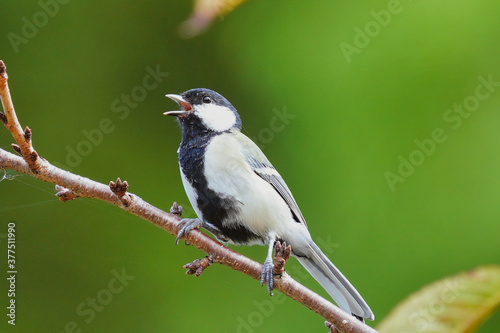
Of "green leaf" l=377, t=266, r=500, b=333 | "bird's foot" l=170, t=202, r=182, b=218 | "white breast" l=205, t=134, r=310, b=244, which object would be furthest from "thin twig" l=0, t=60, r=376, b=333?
"green leaf" l=377, t=266, r=500, b=333

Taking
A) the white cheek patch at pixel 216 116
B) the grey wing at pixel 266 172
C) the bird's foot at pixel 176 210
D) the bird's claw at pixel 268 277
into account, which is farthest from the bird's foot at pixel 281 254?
the white cheek patch at pixel 216 116

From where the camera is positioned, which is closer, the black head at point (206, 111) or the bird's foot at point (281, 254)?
the bird's foot at point (281, 254)

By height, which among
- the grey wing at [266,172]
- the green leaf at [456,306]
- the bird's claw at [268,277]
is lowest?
the bird's claw at [268,277]

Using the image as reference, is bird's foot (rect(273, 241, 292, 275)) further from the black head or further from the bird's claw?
the black head

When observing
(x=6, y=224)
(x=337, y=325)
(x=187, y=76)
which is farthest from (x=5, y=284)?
(x=337, y=325)

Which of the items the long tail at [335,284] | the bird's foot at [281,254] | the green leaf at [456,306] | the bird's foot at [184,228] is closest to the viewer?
the green leaf at [456,306]

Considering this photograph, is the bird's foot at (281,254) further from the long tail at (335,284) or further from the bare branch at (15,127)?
the bare branch at (15,127)
